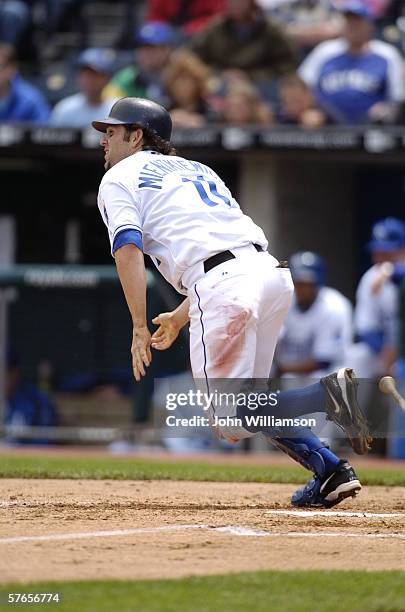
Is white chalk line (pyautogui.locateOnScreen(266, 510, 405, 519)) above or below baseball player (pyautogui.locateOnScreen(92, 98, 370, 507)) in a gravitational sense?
below

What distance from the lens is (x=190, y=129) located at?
11.3m

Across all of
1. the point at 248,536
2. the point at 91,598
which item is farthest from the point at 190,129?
the point at 91,598

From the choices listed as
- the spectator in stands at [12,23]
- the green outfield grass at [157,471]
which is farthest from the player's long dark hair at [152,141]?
the spectator in stands at [12,23]

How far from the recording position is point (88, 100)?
39.2 feet

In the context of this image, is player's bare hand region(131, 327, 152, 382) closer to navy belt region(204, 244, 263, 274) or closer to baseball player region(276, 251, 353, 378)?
navy belt region(204, 244, 263, 274)

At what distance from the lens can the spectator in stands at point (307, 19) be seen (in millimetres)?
12609

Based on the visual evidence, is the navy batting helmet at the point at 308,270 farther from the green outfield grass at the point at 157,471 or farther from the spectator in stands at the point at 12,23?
the spectator in stands at the point at 12,23

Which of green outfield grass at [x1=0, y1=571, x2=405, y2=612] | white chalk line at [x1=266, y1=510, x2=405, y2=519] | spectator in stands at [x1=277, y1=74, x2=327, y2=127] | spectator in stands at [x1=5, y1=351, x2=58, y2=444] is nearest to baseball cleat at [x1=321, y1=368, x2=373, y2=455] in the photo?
white chalk line at [x1=266, y1=510, x2=405, y2=519]

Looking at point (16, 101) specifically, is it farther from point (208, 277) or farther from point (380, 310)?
point (208, 277)

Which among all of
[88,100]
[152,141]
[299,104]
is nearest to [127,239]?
[152,141]

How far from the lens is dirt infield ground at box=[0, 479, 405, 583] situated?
405cm

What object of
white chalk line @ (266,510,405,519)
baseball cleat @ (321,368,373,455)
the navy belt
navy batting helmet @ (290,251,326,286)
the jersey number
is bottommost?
white chalk line @ (266,510,405,519)

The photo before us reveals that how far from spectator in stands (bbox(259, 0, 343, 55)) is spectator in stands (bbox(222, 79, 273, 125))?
→ 4.59ft

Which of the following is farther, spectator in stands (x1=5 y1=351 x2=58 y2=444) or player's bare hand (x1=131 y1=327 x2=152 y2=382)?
spectator in stands (x1=5 y1=351 x2=58 y2=444)
